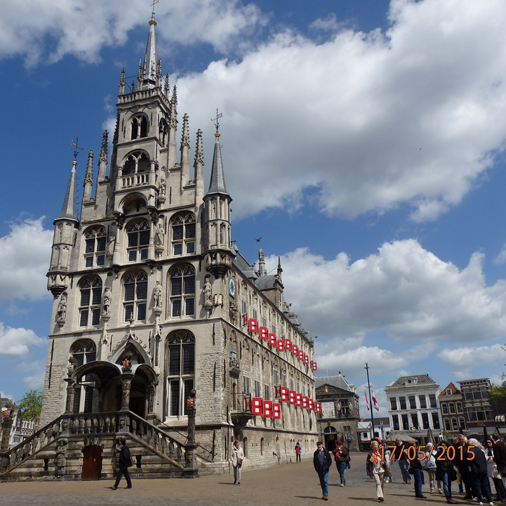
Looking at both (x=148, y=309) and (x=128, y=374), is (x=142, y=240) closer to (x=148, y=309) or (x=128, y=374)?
(x=148, y=309)

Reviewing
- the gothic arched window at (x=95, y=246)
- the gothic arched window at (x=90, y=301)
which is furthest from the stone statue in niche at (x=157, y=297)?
the gothic arched window at (x=95, y=246)

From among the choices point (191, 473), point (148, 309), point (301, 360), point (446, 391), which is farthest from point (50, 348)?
point (446, 391)

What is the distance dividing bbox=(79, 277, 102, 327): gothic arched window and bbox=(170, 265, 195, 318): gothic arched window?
19.1ft

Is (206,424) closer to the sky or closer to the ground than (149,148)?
closer to the ground

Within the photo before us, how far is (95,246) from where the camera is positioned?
36562mm

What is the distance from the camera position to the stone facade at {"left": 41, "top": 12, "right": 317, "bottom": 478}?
30.5 meters

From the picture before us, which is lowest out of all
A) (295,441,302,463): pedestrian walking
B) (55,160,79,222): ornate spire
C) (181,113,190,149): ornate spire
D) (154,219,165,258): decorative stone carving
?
(295,441,302,463): pedestrian walking

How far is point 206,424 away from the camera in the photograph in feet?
95.5

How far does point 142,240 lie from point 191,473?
17573 millimetres

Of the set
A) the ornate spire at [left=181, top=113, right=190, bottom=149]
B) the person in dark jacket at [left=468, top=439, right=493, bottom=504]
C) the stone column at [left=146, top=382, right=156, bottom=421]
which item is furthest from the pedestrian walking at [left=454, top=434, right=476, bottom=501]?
the ornate spire at [left=181, top=113, right=190, bottom=149]

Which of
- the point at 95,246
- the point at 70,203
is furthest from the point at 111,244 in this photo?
the point at 70,203

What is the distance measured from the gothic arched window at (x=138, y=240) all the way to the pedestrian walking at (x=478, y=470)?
25577 mm

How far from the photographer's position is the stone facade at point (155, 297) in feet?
100

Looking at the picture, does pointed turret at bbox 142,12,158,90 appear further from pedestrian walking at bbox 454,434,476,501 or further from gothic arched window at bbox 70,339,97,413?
pedestrian walking at bbox 454,434,476,501
